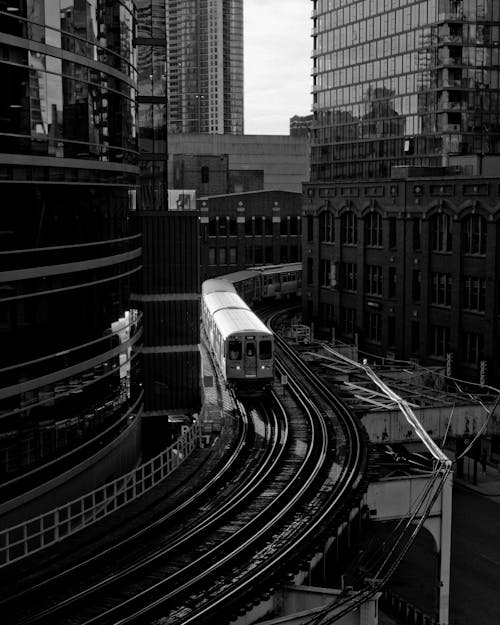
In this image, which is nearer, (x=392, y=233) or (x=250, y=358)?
(x=250, y=358)

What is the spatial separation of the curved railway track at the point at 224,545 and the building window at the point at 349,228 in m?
30.8

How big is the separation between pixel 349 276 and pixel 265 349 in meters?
25.7

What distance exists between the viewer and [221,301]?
5256cm

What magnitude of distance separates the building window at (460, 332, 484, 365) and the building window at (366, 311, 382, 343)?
9768 mm

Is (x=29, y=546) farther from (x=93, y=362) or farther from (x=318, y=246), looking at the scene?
(x=318, y=246)

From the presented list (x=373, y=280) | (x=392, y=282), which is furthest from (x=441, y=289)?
(x=373, y=280)

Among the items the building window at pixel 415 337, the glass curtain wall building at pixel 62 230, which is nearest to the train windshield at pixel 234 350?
the glass curtain wall building at pixel 62 230

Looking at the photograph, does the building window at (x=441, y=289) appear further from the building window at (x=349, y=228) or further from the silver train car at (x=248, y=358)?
the silver train car at (x=248, y=358)

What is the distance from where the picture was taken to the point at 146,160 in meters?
43.6

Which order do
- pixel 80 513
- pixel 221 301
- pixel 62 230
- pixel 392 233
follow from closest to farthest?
1. pixel 80 513
2. pixel 62 230
3. pixel 221 301
4. pixel 392 233

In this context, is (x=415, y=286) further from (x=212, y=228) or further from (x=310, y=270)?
(x=212, y=228)

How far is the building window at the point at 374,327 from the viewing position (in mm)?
63125

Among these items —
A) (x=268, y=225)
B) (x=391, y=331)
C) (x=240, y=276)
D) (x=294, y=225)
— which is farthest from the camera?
(x=294, y=225)

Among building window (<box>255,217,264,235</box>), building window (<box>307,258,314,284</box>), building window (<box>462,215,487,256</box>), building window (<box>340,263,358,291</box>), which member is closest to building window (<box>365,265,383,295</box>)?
building window (<box>340,263,358,291</box>)
